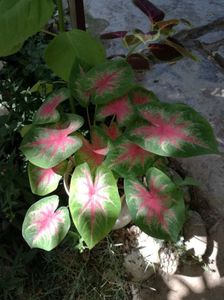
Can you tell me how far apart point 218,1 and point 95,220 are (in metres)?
1.84

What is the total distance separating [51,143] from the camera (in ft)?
4.40

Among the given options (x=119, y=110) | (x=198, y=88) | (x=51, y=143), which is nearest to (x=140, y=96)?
(x=119, y=110)

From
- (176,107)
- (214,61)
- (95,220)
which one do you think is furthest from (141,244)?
(214,61)

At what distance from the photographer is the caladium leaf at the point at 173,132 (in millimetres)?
1239

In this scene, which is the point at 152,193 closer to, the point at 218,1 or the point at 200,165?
the point at 200,165

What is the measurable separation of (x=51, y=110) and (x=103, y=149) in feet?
0.65

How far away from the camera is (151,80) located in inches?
86.1

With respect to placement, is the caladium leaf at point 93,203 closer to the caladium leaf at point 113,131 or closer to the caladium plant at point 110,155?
the caladium plant at point 110,155

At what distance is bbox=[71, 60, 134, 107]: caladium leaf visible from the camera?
54.2 inches

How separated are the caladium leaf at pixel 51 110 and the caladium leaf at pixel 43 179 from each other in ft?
0.48

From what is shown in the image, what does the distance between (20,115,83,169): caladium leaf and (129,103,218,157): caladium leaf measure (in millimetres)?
175

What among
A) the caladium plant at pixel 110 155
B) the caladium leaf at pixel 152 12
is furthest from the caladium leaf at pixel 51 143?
the caladium leaf at pixel 152 12

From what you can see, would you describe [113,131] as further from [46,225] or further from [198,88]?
[198,88]

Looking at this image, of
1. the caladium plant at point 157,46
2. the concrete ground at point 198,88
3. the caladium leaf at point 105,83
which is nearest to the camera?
the caladium leaf at point 105,83
